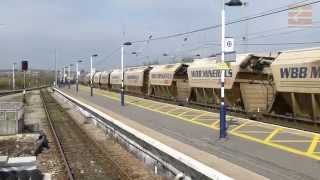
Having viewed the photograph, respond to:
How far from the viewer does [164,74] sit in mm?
42219

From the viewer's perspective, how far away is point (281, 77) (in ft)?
74.8

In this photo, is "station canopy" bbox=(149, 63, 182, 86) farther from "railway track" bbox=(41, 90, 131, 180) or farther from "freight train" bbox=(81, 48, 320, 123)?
"railway track" bbox=(41, 90, 131, 180)

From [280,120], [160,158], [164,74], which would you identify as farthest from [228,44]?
[164,74]

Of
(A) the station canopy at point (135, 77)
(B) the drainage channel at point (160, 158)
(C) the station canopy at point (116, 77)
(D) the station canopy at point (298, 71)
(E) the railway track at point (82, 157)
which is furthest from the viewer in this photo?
(C) the station canopy at point (116, 77)

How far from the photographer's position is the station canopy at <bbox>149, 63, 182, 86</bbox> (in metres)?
40.4

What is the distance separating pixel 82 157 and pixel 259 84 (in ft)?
33.7

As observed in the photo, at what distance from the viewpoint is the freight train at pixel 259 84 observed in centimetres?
2095

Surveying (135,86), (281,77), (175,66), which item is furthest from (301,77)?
(135,86)

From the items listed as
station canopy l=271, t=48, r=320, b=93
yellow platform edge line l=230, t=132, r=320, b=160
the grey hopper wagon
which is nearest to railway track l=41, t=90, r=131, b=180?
yellow platform edge line l=230, t=132, r=320, b=160

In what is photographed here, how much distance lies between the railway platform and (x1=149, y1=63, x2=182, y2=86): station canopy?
42.2 feet

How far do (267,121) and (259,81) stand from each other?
11.5 feet

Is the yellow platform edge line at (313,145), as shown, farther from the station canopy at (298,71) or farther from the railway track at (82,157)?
the railway track at (82,157)

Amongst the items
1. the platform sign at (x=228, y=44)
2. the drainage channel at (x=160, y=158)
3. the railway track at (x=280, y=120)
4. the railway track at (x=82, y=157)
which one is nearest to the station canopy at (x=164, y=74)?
the railway track at (x=280, y=120)

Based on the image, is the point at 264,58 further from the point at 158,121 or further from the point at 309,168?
the point at 309,168
